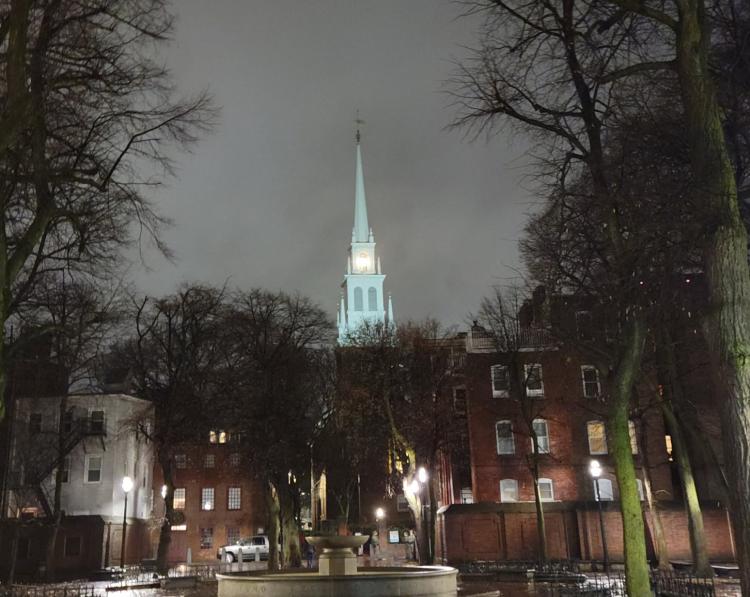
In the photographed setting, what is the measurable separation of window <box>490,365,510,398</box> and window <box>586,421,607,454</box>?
5514mm

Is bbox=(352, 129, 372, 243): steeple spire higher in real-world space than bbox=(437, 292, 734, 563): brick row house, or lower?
higher

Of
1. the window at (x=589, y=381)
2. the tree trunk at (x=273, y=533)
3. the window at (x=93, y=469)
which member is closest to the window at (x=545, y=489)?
the window at (x=589, y=381)

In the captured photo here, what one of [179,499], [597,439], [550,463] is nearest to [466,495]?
[550,463]

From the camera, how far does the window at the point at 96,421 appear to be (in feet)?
175

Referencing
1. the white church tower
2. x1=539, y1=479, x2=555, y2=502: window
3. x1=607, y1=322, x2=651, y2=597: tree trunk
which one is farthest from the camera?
the white church tower

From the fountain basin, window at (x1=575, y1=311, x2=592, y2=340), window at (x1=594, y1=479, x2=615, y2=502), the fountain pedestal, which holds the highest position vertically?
window at (x1=575, y1=311, x2=592, y2=340)

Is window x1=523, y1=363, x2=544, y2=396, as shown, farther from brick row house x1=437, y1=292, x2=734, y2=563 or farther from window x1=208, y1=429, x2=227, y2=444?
window x1=208, y1=429, x2=227, y2=444

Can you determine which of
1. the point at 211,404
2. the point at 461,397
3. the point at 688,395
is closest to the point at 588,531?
the point at 688,395

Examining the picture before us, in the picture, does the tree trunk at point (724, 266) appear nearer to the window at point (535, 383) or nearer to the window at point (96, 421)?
Answer: the window at point (535, 383)

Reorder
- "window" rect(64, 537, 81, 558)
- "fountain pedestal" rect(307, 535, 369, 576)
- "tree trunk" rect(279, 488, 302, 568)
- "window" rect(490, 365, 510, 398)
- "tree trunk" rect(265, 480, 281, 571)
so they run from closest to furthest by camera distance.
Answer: "fountain pedestal" rect(307, 535, 369, 576) → "tree trunk" rect(265, 480, 281, 571) → "tree trunk" rect(279, 488, 302, 568) → "window" rect(490, 365, 510, 398) → "window" rect(64, 537, 81, 558)

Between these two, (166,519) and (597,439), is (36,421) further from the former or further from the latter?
(597,439)

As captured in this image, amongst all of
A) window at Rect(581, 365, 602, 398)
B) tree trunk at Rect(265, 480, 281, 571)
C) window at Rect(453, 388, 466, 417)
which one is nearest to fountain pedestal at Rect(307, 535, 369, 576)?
tree trunk at Rect(265, 480, 281, 571)

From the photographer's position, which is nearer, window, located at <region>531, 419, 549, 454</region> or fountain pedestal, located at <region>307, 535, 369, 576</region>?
fountain pedestal, located at <region>307, 535, 369, 576</region>

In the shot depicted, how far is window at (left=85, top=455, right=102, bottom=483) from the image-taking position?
52.4 meters
